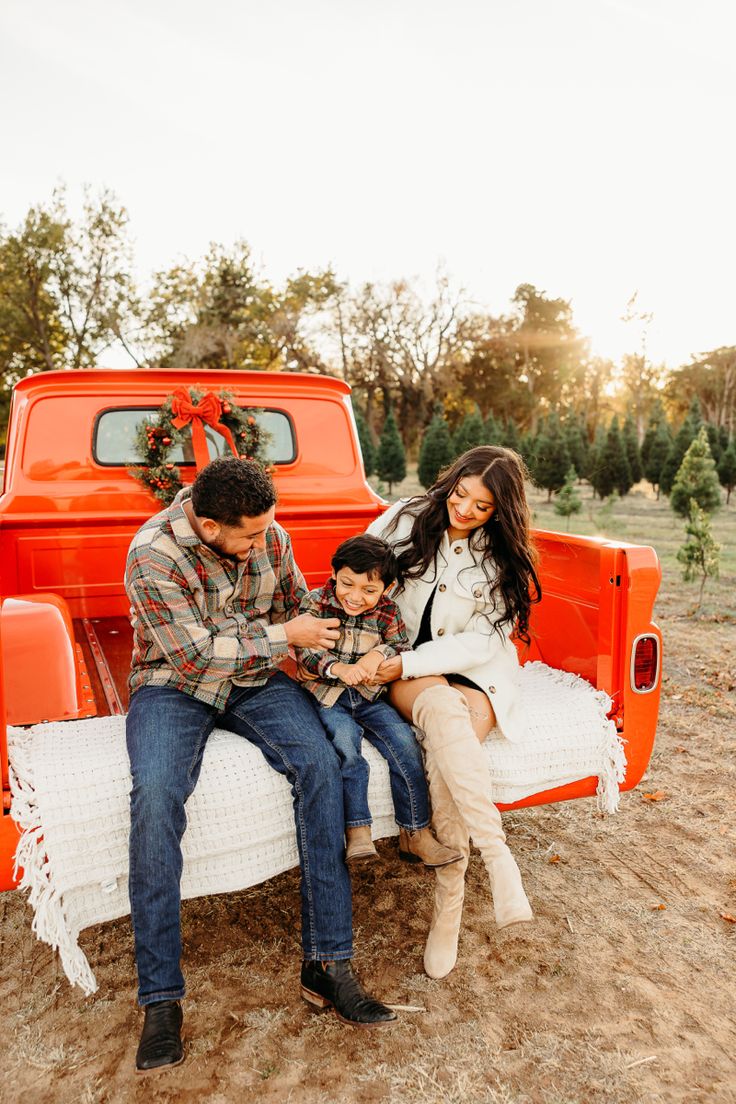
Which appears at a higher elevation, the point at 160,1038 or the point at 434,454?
the point at 434,454

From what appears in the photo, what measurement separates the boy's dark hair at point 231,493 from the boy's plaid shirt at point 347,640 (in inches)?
21.4

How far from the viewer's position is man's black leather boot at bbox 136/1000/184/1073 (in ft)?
7.07

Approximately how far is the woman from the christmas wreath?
1282 millimetres

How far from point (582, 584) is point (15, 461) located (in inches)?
116

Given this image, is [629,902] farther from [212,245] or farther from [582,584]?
[212,245]

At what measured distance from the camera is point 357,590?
2793 mm

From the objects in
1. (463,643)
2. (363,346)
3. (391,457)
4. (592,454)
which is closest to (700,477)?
(592,454)

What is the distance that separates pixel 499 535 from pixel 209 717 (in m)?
1.28

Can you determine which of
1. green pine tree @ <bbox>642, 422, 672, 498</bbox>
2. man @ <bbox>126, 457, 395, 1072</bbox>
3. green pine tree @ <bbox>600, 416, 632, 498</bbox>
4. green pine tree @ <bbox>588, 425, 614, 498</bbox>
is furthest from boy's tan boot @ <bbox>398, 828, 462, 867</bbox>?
green pine tree @ <bbox>642, 422, 672, 498</bbox>

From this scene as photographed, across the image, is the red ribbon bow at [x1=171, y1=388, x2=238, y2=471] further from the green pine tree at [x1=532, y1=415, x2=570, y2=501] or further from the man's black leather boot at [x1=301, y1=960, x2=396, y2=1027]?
the green pine tree at [x1=532, y1=415, x2=570, y2=501]

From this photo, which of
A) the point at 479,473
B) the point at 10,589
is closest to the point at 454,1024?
the point at 479,473

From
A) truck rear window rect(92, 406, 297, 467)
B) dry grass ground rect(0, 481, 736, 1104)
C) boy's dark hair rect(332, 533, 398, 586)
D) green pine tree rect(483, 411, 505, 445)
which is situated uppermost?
green pine tree rect(483, 411, 505, 445)

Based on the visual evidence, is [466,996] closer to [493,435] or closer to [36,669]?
[36,669]

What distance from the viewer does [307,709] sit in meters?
2.69
